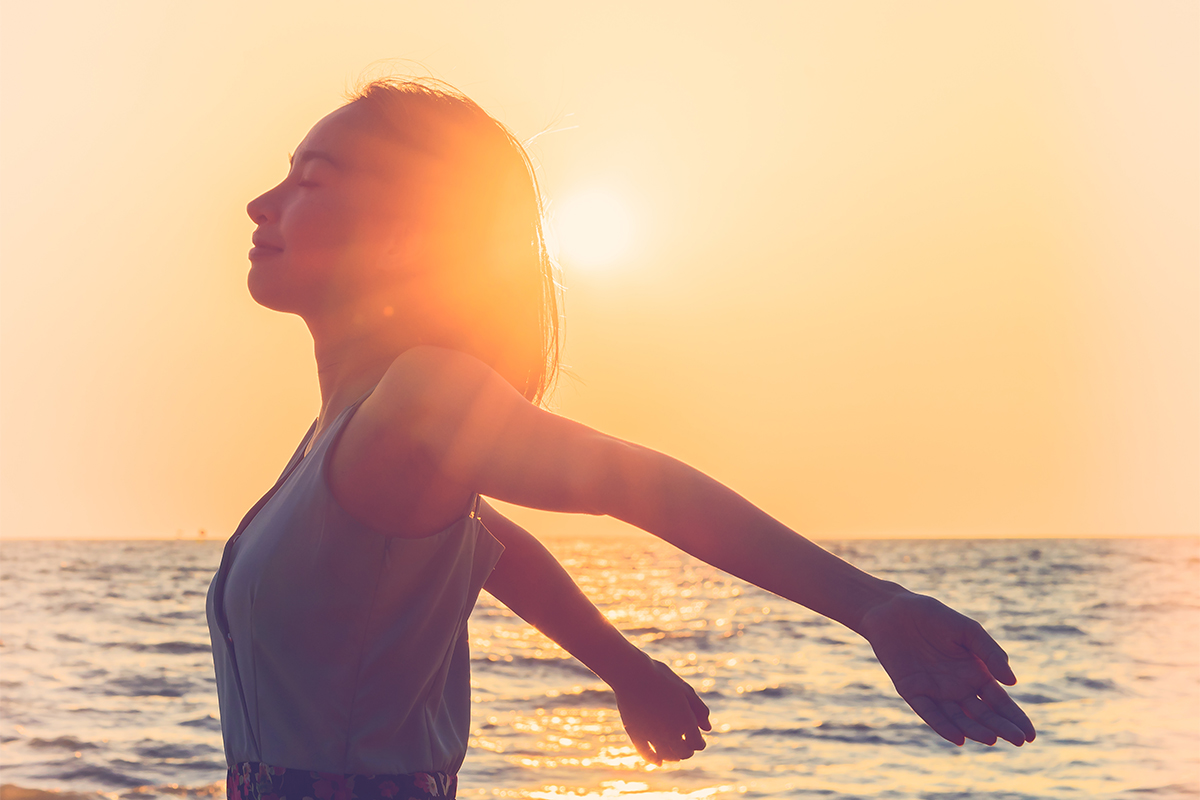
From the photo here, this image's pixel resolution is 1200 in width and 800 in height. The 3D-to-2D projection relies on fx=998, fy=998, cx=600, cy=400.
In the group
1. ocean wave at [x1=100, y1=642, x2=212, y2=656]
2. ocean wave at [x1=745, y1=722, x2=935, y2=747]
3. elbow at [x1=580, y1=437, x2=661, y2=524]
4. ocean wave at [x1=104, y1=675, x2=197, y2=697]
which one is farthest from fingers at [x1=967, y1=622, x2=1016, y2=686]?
ocean wave at [x1=100, y1=642, x2=212, y2=656]

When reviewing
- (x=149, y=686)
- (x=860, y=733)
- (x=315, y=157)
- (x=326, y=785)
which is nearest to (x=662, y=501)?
(x=326, y=785)

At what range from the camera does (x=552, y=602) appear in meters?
1.82

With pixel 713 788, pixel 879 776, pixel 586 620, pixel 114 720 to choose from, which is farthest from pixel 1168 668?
pixel 586 620

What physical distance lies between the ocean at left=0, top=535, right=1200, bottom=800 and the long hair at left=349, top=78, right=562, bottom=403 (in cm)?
755

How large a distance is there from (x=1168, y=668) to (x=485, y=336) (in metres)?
18.0

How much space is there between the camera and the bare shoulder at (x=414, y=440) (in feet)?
3.48

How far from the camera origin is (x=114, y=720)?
11.4 m

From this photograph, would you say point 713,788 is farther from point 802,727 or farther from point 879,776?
point 802,727

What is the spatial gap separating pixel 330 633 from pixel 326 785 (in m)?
0.19

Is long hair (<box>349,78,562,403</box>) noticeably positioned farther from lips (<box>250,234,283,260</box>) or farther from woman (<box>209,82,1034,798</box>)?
lips (<box>250,234,283,260</box>)

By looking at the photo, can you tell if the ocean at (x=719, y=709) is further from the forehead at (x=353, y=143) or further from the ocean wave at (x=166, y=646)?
the forehead at (x=353, y=143)

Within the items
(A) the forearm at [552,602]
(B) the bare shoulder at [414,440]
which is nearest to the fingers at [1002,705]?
(B) the bare shoulder at [414,440]

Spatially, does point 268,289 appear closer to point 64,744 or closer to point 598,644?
point 598,644

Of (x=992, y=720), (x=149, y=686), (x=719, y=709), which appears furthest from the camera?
(x=149, y=686)
